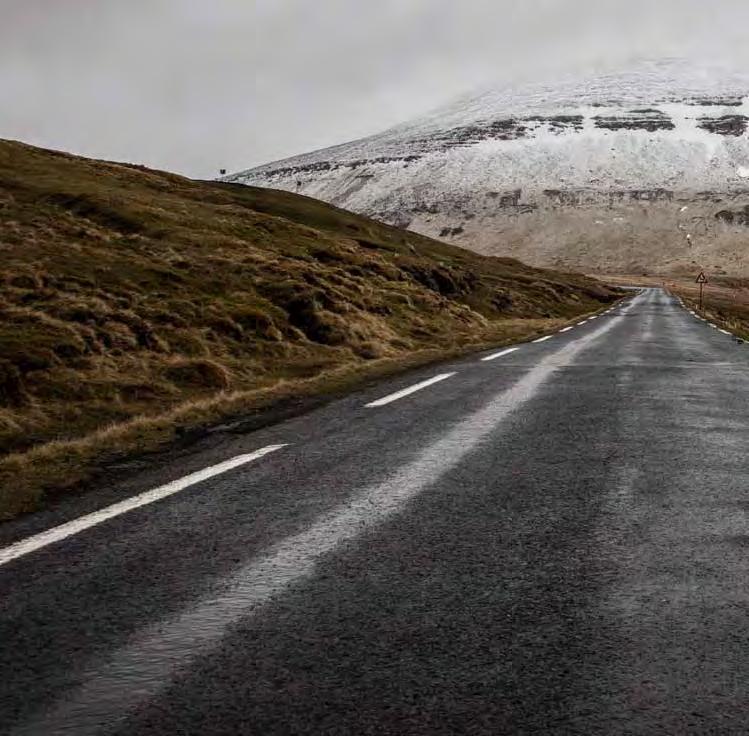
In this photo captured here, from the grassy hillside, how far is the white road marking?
7.70 ft

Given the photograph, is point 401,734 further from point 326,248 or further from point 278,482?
point 326,248

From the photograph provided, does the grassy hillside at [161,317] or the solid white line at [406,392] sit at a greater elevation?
the grassy hillside at [161,317]

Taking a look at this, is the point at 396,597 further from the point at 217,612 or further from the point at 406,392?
the point at 406,392

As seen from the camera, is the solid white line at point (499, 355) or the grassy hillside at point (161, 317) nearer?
the grassy hillside at point (161, 317)

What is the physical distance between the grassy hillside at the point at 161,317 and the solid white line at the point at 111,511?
0.76 metres

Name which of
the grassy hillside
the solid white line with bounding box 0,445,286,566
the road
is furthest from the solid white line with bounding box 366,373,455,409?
the solid white line with bounding box 0,445,286,566

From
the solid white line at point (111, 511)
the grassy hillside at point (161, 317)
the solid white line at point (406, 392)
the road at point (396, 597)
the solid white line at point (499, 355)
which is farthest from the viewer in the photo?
the solid white line at point (499, 355)

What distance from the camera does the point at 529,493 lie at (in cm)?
549

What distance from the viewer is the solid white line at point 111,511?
4.50m

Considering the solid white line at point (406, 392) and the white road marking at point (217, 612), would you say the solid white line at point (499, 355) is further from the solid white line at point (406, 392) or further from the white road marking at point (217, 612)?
the white road marking at point (217, 612)

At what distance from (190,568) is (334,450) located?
10.2 ft

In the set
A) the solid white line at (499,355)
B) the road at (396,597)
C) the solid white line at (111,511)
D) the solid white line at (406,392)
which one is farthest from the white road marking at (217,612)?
the solid white line at (499,355)

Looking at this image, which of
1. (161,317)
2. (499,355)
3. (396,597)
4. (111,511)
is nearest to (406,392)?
(111,511)

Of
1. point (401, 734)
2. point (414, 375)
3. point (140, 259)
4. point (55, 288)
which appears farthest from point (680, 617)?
point (140, 259)
